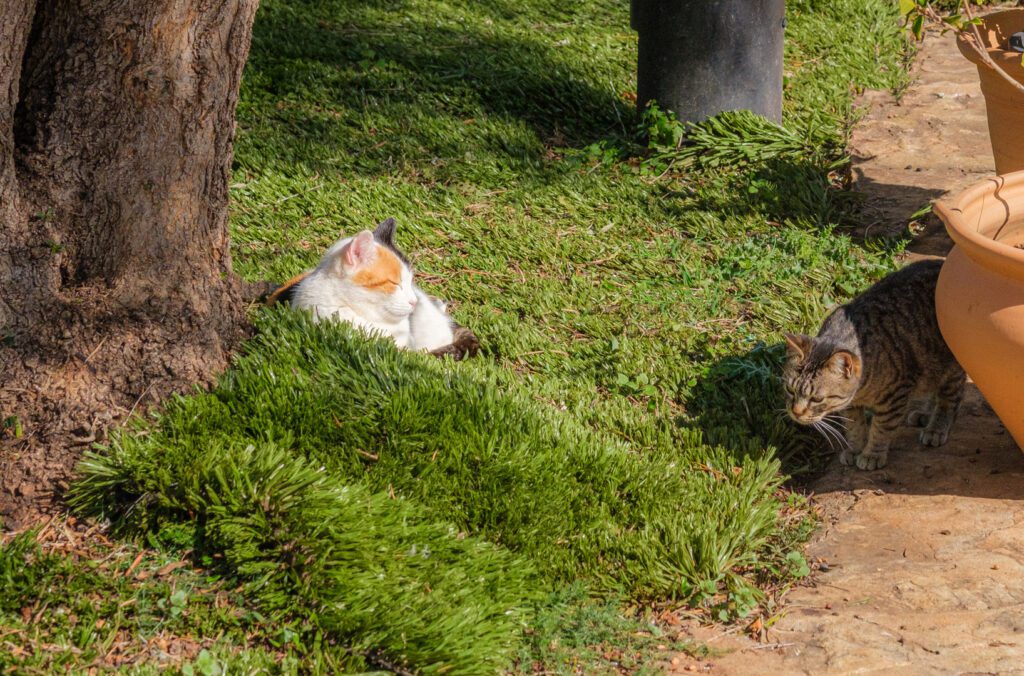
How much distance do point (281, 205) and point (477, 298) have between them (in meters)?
1.52

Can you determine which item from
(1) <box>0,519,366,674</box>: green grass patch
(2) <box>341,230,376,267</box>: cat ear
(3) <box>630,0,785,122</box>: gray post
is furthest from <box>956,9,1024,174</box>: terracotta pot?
(1) <box>0,519,366,674</box>: green grass patch

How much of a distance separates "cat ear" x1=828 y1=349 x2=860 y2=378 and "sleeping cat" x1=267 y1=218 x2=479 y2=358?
173 centimetres

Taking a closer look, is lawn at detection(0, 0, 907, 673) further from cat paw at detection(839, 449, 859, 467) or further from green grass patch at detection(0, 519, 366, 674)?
cat paw at detection(839, 449, 859, 467)

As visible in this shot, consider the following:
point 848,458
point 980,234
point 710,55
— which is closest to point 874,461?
point 848,458

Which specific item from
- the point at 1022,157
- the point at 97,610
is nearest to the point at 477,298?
the point at 97,610

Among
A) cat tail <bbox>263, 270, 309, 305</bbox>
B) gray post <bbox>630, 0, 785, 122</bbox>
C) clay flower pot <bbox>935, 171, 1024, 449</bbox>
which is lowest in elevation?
cat tail <bbox>263, 270, 309, 305</bbox>

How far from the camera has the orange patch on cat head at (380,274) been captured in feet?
14.9

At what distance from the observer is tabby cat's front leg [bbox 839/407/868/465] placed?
452 cm

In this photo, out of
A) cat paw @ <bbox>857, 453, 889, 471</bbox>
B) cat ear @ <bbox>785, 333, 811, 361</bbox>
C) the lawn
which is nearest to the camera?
the lawn

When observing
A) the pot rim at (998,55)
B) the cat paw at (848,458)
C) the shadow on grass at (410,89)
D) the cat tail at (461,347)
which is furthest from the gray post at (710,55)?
the cat paw at (848,458)

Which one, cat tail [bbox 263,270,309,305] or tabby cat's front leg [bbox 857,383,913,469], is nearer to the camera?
tabby cat's front leg [bbox 857,383,913,469]

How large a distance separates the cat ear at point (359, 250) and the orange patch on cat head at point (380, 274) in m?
0.04

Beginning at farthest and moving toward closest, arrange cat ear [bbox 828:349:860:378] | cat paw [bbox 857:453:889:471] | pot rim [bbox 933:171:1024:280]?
cat paw [bbox 857:453:889:471] → cat ear [bbox 828:349:860:378] → pot rim [bbox 933:171:1024:280]

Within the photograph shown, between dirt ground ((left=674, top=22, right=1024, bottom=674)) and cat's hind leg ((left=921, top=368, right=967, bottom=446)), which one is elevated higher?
cat's hind leg ((left=921, top=368, right=967, bottom=446))
